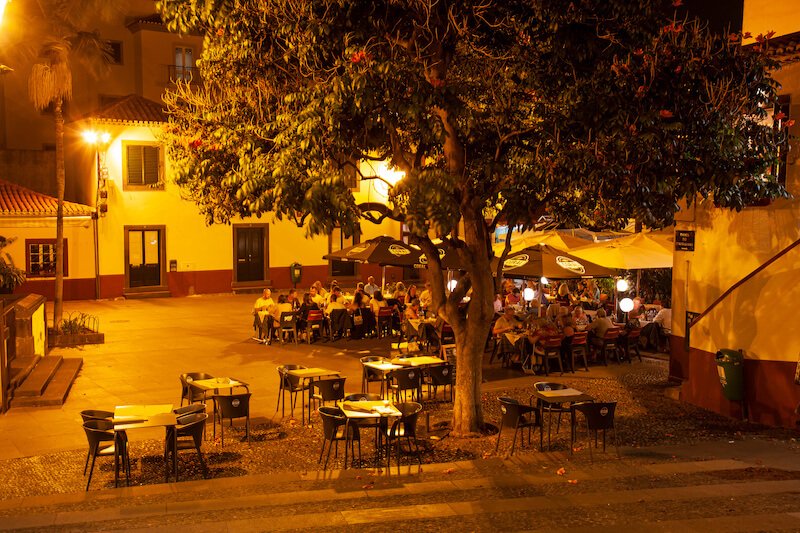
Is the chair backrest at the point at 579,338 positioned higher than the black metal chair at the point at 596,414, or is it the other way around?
the chair backrest at the point at 579,338

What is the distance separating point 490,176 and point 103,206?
2102 cm

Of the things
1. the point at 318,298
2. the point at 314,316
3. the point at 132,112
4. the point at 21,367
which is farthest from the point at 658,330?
the point at 132,112

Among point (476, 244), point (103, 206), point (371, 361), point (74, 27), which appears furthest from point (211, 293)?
point (476, 244)

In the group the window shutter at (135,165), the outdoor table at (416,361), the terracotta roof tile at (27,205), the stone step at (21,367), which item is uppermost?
the window shutter at (135,165)

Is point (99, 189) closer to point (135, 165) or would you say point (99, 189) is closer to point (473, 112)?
point (135, 165)

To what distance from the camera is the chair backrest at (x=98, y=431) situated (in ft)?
30.7

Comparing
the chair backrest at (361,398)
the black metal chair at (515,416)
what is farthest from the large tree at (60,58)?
the black metal chair at (515,416)

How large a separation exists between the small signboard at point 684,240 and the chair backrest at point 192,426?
9.22 metres

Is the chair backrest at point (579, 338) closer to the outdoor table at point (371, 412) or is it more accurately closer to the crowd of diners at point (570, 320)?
the crowd of diners at point (570, 320)


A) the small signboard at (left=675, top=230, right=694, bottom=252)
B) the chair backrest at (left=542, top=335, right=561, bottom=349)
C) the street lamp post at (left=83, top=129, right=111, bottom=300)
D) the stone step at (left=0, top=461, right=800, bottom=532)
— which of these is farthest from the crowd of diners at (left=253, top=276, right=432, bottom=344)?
the street lamp post at (left=83, top=129, right=111, bottom=300)

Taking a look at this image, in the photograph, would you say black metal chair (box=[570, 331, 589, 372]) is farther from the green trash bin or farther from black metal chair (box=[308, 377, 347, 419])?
black metal chair (box=[308, 377, 347, 419])

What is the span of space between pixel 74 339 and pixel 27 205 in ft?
31.6

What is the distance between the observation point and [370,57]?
31.7 ft

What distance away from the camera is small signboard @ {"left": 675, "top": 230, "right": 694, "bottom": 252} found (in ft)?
47.5
